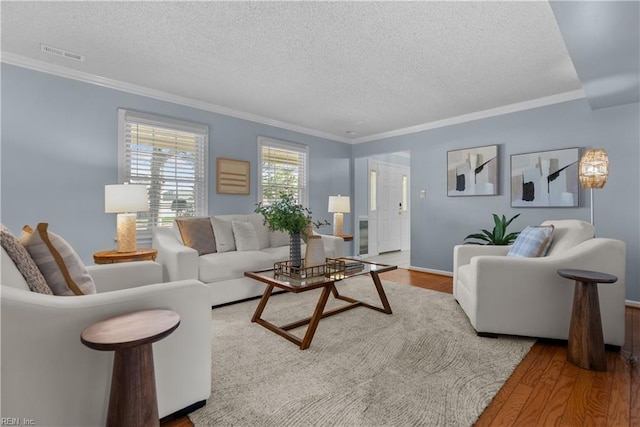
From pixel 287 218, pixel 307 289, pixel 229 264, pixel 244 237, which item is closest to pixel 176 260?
pixel 229 264

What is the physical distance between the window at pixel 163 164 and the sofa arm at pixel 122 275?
1.62 m

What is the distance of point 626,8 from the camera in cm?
165

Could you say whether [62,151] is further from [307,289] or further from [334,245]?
[334,245]

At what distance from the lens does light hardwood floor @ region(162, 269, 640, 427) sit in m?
1.37

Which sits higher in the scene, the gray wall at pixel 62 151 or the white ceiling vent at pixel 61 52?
the white ceiling vent at pixel 61 52

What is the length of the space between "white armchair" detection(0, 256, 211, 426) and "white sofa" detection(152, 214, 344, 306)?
1445 mm

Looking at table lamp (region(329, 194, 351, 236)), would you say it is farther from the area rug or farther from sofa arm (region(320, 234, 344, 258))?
the area rug

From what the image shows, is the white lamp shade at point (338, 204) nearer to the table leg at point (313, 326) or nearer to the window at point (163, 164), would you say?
the window at point (163, 164)

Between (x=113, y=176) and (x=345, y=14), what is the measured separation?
2.89 m

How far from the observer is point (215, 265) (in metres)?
2.91

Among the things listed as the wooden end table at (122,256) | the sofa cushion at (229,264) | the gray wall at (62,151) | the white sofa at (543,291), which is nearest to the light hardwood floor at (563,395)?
the white sofa at (543,291)

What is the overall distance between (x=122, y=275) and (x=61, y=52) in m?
2.18

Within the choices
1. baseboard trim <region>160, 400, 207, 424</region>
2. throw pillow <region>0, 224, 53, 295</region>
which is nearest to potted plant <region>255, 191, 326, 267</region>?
baseboard trim <region>160, 400, 207, 424</region>

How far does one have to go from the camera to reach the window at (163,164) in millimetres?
3330
